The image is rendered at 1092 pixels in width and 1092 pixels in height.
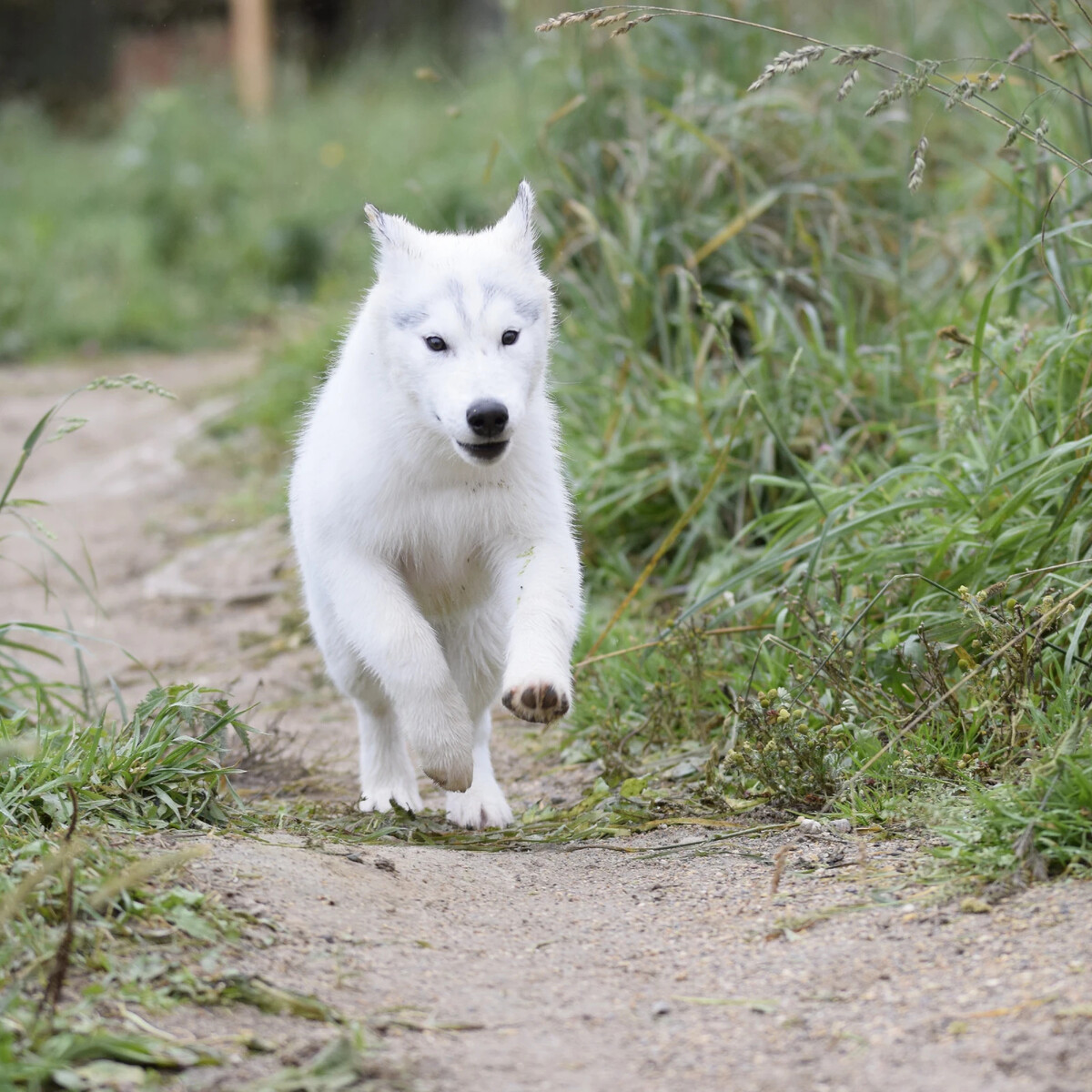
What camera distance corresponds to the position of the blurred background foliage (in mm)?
3338

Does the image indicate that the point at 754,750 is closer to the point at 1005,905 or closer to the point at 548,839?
the point at 548,839

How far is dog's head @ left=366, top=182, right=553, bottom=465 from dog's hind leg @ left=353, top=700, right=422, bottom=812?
100cm

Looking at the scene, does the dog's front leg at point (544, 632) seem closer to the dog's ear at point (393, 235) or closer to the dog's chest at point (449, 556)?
the dog's chest at point (449, 556)

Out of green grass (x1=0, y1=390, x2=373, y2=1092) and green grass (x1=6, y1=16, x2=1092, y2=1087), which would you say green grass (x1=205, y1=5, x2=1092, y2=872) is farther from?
green grass (x1=0, y1=390, x2=373, y2=1092)

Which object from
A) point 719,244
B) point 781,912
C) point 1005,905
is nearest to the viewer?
point 1005,905

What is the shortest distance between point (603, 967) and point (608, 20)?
1982 millimetres

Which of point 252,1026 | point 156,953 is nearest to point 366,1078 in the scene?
point 252,1026

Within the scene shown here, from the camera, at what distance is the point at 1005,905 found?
8.21 ft

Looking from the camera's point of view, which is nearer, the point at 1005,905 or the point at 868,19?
the point at 1005,905

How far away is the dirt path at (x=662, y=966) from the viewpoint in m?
2.06

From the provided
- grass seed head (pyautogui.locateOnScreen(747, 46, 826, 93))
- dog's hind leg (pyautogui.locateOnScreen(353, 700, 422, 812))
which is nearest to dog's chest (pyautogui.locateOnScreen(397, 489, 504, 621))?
dog's hind leg (pyautogui.locateOnScreen(353, 700, 422, 812))

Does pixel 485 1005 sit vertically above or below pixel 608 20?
below

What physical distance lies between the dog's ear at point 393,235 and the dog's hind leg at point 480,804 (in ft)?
4.45

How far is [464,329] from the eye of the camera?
3.33m
